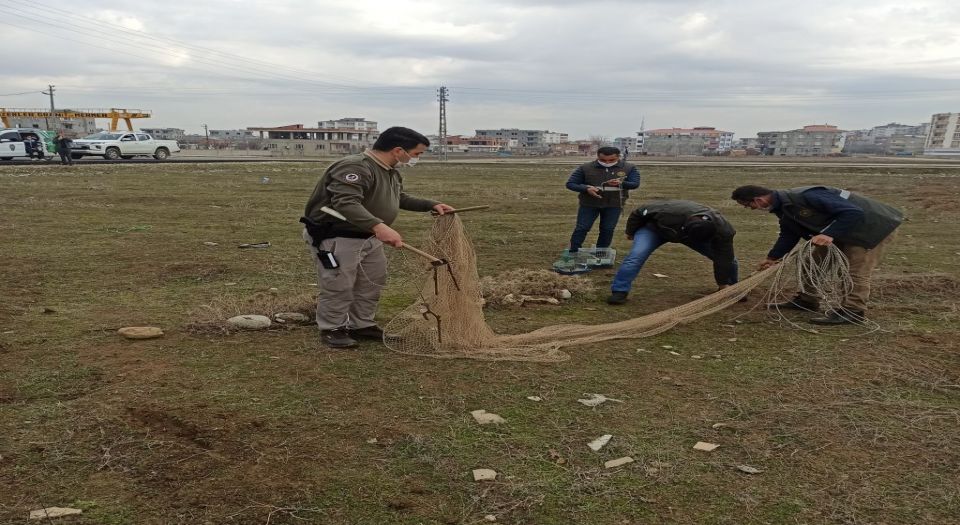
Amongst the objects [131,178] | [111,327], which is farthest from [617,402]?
[131,178]

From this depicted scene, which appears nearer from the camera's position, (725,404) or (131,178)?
(725,404)

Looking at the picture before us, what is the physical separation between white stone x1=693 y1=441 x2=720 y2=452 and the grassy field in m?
0.05

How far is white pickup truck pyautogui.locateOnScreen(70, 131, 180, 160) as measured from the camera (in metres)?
30.3

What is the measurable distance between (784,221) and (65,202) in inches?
575

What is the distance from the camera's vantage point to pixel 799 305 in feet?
20.6

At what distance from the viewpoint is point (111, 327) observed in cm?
509

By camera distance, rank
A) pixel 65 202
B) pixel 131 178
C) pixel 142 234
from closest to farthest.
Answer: pixel 142 234, pixel 65 202, pixel 131 178

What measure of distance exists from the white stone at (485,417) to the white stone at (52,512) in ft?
6.56

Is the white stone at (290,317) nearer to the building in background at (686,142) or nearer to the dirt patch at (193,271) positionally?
the dirt patch at (193,271)

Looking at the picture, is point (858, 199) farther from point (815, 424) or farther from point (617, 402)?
point (617, 402)

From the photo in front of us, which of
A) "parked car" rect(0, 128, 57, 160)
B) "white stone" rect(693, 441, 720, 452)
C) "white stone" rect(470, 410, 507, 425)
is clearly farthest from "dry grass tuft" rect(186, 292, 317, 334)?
"parked car" rect(0, 128, 57, 160)

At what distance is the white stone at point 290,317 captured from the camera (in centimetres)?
A: 536

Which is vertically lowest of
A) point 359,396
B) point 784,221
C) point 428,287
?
point 359,396

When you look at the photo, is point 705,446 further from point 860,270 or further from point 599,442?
point 860,270
